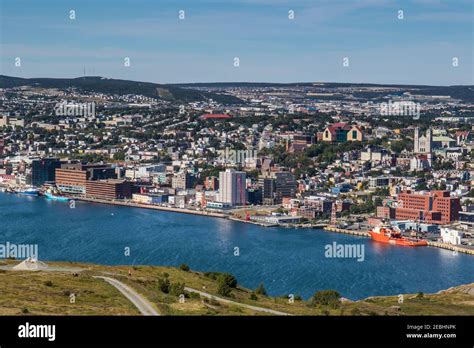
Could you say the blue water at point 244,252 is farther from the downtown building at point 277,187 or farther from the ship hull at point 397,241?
the downtown building at point 277,187

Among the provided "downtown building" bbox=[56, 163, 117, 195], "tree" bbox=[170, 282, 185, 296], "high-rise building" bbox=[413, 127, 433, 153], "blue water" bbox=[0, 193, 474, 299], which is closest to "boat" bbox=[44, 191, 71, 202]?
"downtown building" bbox=[56, 163, 117, 195]

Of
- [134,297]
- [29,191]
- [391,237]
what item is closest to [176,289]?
[134,297]

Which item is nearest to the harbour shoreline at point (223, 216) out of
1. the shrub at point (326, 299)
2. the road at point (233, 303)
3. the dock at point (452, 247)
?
the dock at point (452, 247)

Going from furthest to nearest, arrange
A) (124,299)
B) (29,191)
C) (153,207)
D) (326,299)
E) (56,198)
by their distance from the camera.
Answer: (29,191) → (56,198) → (153,207) → (326,299) → (124,299)

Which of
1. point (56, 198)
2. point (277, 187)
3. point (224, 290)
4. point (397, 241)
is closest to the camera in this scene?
point (224, 290)

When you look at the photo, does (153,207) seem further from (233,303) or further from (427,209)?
(233,303)
